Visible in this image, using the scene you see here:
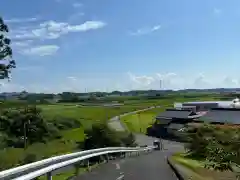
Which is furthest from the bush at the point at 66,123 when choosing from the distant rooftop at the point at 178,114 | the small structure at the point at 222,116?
the small structure at the point at 222,116

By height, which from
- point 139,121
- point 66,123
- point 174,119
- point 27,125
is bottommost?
point 139,121

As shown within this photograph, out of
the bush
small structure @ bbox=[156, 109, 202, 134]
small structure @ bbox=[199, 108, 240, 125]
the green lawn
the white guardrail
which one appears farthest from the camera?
the green lawn

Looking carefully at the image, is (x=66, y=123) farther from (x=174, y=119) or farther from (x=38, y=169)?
(x=38, y=169)

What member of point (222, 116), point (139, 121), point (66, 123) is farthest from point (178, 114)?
point (66, 123)

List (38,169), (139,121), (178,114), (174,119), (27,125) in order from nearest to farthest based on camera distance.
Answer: (38,169) → (27,125) → (174,119) → (178,114) → (139,121)

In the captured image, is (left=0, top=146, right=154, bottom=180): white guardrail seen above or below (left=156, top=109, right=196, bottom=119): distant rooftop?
above

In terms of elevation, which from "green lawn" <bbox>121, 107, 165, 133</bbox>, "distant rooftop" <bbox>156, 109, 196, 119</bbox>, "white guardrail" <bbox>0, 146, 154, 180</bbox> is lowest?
"green lawn" <bbox>121, 107, 165, 133</bbox>

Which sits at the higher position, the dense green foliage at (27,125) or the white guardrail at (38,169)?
the white guardrail at (38,169)

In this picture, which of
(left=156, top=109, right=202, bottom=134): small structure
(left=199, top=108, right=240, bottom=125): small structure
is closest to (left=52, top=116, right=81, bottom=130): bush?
(left=156, top=109, right=202, bottom=134): small structure

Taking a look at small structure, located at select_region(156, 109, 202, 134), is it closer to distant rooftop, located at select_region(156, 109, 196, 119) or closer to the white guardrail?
distant rooftop, located at select_region(156, 109, 196, 119)

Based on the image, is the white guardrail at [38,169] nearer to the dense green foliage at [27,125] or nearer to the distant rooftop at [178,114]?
the dense green foliage at [27,125]

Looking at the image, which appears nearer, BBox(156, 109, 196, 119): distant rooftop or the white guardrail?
the white guardrail

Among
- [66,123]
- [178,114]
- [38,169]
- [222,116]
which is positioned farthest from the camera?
[178,114]
